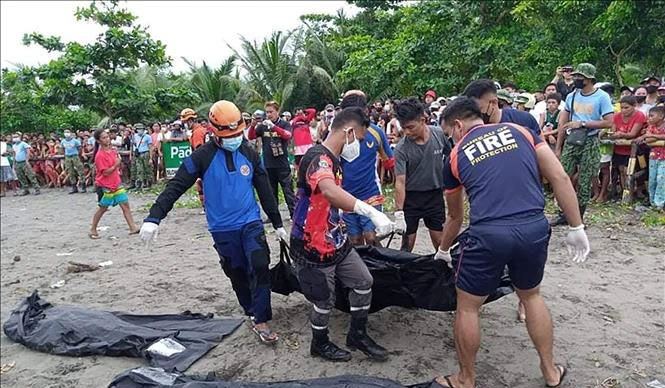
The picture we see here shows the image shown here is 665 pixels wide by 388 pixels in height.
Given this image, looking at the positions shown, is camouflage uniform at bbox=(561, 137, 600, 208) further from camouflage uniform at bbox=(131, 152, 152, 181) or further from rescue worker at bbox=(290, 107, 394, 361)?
camouflage uniform at bbox=(131, 152, 152, 181)

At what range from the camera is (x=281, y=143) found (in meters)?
8.36

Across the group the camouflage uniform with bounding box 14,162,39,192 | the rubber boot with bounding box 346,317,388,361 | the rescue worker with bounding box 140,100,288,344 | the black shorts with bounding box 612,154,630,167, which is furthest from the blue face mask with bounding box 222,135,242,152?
the camouflage uniform with bounding box 14,162,39,192

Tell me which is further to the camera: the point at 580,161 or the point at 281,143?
the point at 281,143

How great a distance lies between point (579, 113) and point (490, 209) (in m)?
4.26

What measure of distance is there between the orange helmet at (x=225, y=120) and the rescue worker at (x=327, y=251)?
2.54 feet

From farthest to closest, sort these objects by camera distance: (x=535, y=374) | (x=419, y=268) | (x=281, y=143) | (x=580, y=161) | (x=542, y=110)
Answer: (x=542, y=110)
(x=281, y=143)
(x=580, y=161)
(x=419, y=268)
(x=535, y=374)

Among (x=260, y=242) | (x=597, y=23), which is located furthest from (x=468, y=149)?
(x=597, y=23)

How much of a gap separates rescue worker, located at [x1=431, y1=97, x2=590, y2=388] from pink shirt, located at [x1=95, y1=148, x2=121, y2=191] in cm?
644

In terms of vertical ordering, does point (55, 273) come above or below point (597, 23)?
below

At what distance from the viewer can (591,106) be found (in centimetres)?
663

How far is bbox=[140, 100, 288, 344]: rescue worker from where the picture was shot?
14.2ft

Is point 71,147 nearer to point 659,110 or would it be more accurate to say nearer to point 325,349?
point 325,349

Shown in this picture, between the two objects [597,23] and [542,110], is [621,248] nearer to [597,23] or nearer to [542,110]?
[542,110]

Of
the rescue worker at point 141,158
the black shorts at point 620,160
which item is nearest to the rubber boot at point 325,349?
the black shorts at point 620,160
